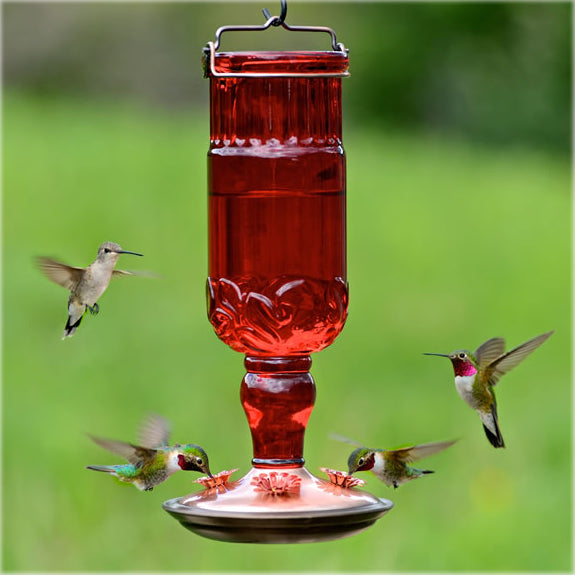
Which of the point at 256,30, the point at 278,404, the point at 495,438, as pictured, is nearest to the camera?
the point at 256,30

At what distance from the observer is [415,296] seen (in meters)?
14.5

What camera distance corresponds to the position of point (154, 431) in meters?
3.78

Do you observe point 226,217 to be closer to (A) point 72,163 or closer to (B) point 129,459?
(B) point 129,459

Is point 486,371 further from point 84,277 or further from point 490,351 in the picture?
point 84,277

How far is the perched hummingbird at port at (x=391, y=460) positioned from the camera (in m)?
3.38

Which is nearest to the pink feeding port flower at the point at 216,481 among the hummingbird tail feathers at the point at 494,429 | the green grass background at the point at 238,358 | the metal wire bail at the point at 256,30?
the hummingbird tail feathers at the point at 494,429

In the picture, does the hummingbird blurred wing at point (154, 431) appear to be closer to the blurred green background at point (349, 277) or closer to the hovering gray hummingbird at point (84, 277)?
the hovering gray hummingbird at point (84, 277)

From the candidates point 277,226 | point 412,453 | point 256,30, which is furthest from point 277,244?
point 412,453

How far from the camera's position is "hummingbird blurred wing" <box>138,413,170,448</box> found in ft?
12.3

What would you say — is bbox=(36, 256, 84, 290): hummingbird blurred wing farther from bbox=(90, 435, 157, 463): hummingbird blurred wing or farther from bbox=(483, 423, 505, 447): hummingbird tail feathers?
bbox=(483, 423, 505, 447): hummingbird tail feathers

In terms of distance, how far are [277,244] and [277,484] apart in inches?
23.2

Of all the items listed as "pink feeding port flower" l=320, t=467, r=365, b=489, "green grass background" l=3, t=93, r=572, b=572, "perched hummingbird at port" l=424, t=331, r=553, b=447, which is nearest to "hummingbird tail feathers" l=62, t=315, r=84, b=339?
"pink feeding port flower" l=320, t=467, r=365, b=489

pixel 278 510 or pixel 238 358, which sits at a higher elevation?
pixel 278 510

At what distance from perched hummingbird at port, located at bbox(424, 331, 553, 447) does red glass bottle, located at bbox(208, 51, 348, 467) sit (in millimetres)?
410
